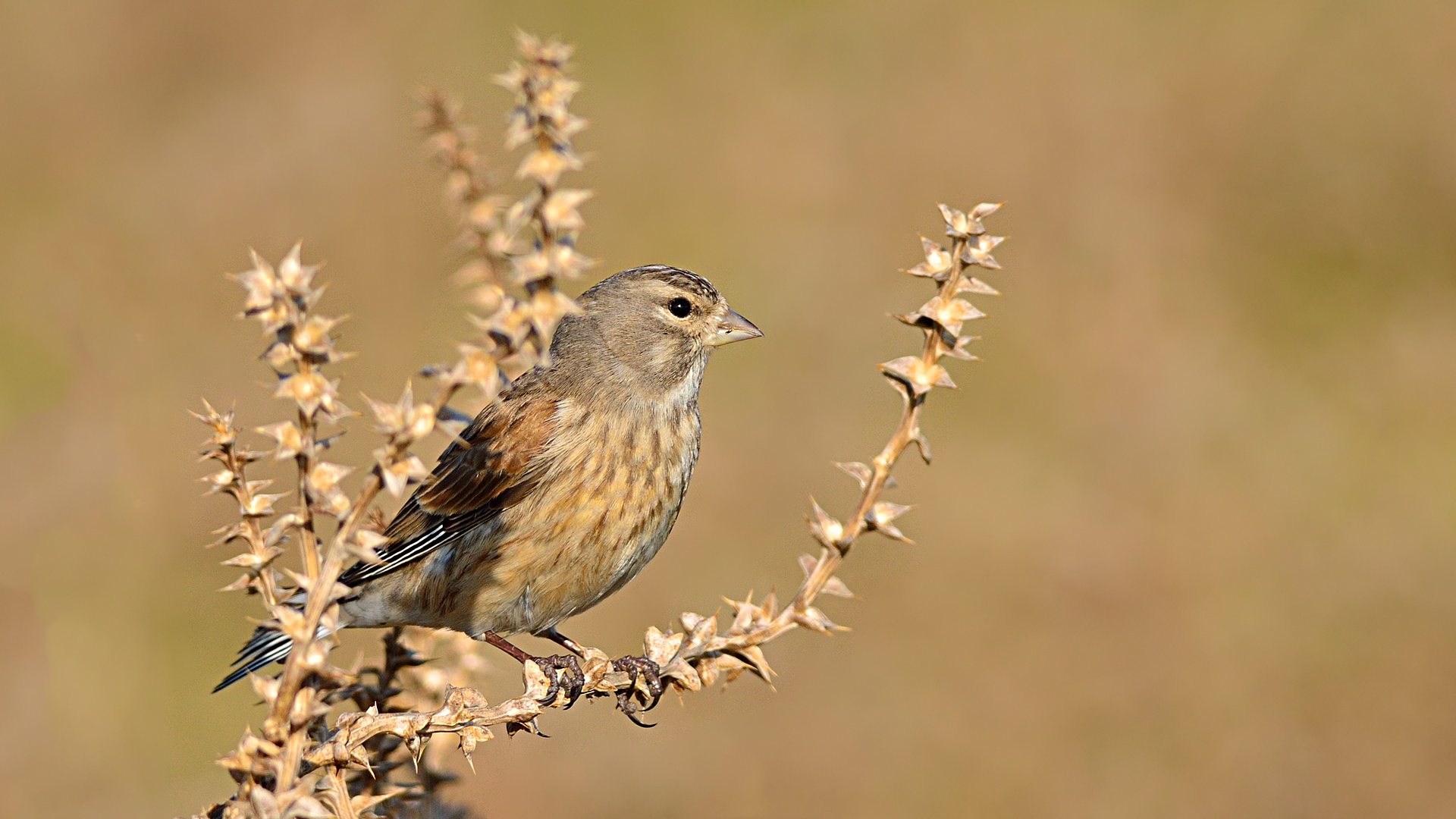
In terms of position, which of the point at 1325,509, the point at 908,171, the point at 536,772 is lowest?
the point at 536,772

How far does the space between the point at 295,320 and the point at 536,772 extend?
Answer: 554cm

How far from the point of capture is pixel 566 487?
169 inches

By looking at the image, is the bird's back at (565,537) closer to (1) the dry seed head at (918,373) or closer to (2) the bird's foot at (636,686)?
(2) the bird's foot at (636,686)

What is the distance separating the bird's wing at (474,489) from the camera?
4.35m

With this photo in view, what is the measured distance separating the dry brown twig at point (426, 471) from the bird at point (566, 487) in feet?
4.87

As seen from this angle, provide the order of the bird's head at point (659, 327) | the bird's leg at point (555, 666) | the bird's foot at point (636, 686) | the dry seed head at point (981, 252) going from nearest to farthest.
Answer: the dry seed head at point (981, 252)
the bird's foot at point (636, 686)
the bird's leg at point (555, 666)
the bird's head at point (659, 327)

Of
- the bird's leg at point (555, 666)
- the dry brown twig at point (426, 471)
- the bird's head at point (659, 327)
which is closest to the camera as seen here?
the dry brown twig at point (426, 471)

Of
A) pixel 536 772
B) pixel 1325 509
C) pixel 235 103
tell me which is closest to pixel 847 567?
pixel 536 772

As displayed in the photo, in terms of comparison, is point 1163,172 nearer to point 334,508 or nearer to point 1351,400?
point 1351,400

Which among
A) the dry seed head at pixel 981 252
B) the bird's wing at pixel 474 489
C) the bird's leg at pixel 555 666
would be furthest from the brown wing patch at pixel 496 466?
the dry seed head at pixel 981 252

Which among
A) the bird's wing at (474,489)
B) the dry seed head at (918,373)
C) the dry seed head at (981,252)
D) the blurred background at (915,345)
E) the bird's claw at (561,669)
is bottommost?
the bird's claw at (561,669)

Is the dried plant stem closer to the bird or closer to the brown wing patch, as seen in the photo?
the bird

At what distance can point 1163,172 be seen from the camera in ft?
32.7

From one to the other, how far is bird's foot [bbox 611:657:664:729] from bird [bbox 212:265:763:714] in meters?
0.23
